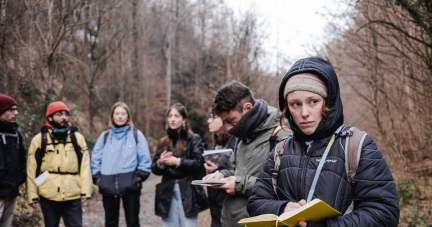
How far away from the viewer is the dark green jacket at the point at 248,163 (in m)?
2.34

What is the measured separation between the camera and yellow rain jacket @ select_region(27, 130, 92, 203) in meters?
3.80

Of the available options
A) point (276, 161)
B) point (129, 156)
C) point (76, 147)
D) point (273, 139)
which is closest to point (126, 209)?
point (129, 156)

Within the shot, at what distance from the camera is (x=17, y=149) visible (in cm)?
384

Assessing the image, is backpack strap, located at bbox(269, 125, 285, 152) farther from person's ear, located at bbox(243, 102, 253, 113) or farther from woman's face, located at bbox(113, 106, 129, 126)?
woman's face, located at bbox(113, 106, 129, 126)

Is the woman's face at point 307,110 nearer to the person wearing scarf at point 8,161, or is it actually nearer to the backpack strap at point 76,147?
the backpack strap at point 76,147

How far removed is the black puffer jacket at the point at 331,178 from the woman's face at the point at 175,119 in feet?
8.22

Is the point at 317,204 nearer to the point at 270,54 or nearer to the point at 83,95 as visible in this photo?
the point at 270,54

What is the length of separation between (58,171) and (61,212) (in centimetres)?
61

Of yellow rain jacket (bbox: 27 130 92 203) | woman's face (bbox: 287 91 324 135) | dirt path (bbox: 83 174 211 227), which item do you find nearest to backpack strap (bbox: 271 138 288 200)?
woman's face (bbox: 287 91 324 135)

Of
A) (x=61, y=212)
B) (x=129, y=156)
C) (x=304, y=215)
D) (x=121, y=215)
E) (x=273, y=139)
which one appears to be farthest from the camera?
(x=121, y=215)

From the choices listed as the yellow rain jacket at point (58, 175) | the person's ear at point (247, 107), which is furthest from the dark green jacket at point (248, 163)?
the yellow rain jacket at point (58, 175)

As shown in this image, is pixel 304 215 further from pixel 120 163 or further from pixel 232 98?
pixel 120 163

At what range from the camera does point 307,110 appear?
5.09 feet

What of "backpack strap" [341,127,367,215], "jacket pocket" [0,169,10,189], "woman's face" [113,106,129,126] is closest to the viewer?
"backpack strap" [341,127,367,215]
